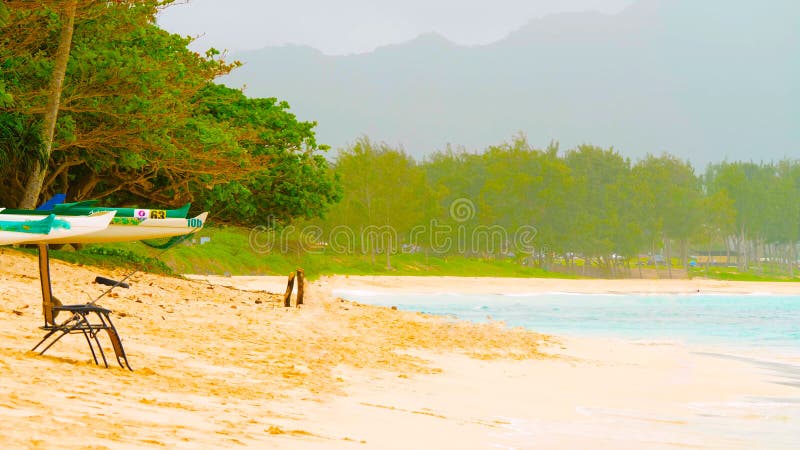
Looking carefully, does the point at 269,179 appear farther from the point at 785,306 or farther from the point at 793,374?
the point at 785,306

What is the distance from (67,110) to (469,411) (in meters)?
16.4

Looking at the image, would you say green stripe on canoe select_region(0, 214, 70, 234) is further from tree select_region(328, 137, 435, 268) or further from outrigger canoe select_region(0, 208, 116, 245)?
tree select_region(328, 137, 435, 268)

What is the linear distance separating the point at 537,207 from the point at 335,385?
8140 centimetres

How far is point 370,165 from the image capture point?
236 feet

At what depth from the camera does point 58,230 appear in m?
10.1

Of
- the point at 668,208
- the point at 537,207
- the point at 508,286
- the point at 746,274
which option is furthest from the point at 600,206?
the point at 508,286

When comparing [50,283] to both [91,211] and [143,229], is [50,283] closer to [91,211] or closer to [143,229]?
[91,211]

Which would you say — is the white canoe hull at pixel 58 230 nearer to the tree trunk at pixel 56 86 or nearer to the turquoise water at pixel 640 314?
the tree trunk at pixel 56 86

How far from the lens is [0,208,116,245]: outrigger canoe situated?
9688 millimetres

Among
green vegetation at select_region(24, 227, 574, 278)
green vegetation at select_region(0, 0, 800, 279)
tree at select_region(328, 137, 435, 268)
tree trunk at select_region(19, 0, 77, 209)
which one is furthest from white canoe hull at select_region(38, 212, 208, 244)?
tree at select_region(328, 137, 435, 268)

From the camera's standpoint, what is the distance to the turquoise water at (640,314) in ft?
96.2

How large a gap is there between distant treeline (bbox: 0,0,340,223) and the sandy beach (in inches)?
136

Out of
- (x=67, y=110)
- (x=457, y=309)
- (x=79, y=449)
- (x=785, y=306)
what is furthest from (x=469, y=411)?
(x=785, y=306)

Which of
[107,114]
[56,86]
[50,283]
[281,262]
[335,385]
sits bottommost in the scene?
[335,385]
